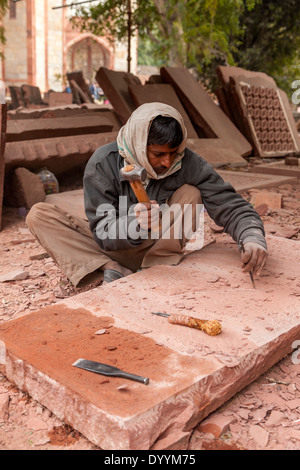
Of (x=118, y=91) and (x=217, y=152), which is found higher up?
(x=118, y=91)

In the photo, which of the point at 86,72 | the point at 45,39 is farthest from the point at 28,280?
the point at 86,72

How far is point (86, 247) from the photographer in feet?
9.64

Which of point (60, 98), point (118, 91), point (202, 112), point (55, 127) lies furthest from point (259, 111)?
point (60, 98)

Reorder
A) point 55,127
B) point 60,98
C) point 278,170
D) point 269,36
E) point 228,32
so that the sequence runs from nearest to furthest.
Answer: point 55,127
point 278,170
point 228,32
point 269,36
point 60,98

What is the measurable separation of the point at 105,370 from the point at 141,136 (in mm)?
1230

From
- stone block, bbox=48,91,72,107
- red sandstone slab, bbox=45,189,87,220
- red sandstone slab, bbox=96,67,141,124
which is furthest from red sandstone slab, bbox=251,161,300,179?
stone block, bbox=48,91,72,107

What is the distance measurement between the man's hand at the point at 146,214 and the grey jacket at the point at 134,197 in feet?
0.26

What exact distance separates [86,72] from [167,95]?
919 inches

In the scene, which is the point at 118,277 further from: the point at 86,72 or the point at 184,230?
the point at 86,72

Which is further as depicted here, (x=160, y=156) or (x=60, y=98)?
(x=60, y=98)

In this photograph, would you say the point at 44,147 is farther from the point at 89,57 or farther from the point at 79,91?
the point at 89,57

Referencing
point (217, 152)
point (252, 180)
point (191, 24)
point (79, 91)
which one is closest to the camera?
point (252, 180)

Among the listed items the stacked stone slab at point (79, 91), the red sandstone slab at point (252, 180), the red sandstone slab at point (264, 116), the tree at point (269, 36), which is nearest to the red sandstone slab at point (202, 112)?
the red sandstone slab at point (264, 116)

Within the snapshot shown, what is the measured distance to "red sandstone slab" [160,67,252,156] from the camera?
24.6 feet
